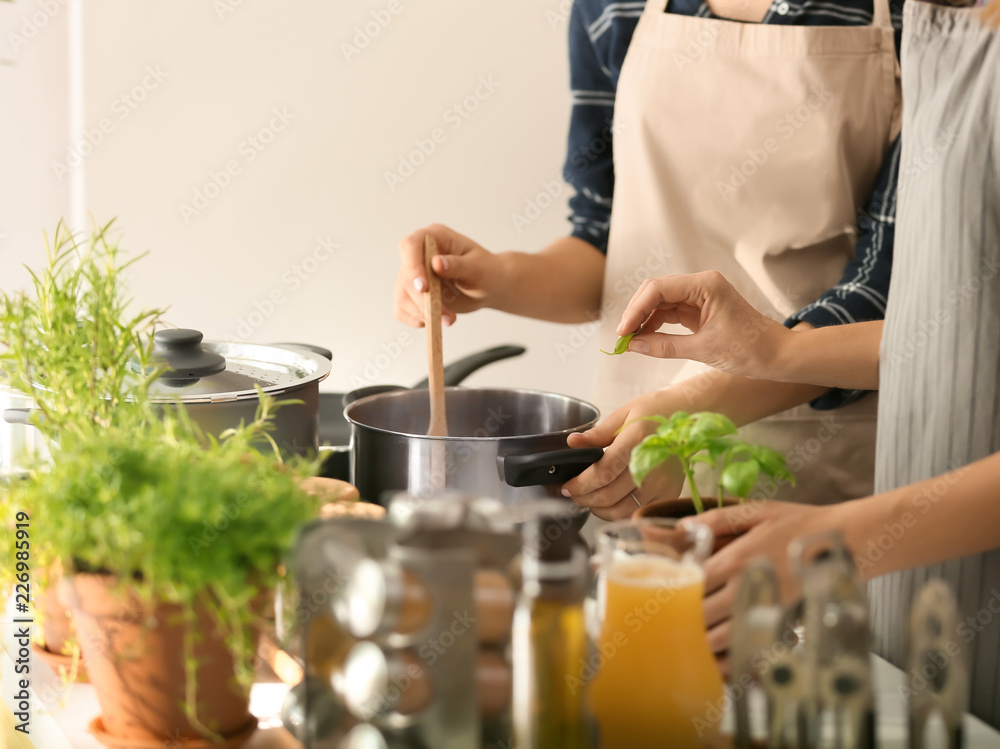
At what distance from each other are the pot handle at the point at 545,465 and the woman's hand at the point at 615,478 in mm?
34

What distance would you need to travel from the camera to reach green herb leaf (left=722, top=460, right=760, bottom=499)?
0.59 m

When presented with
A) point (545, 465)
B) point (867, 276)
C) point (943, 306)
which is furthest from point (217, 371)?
point (867, 276)

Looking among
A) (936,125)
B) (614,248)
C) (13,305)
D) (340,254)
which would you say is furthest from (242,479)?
(340,254)

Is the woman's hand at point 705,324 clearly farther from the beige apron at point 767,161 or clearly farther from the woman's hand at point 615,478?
the beige apron at point 767,161

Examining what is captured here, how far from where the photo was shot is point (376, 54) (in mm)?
1930

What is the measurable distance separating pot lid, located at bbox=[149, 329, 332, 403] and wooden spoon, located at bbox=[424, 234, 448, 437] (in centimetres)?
15

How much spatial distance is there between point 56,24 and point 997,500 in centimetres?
182

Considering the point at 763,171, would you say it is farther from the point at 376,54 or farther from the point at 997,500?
the point at 376,54

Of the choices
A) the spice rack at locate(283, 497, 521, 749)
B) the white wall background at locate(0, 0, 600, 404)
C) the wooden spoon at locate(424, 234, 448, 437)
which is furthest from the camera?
the white wall background at locate(0, 0, 600, 404)

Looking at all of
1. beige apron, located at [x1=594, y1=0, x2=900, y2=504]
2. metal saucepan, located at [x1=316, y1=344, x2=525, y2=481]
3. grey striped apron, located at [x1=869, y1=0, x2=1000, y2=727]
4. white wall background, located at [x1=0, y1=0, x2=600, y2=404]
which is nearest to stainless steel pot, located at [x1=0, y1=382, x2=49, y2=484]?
metal saucepan, located at [x1=316, y1=344, x2=525, y2=481]

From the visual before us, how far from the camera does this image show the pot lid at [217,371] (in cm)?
81

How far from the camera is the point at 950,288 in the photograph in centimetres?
86

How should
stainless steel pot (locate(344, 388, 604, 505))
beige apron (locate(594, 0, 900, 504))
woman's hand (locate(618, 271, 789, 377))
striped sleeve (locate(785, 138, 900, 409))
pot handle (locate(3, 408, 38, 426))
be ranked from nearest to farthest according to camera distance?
pot handle (locate(3, 408, 38, 426)) < stainless steel pot (locate(344, 388, 604, 505)) < woman's hand (locate(618, 271, 789, 377)) < striped sleeve (locate(785, 138, 900, 409)) < beige apron (locate(594, 0, 900, 504))

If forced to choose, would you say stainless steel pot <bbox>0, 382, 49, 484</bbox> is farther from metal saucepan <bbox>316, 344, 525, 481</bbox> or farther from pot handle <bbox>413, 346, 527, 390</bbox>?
pot handle <bbox>413, 346, 527, 390</bbox>
